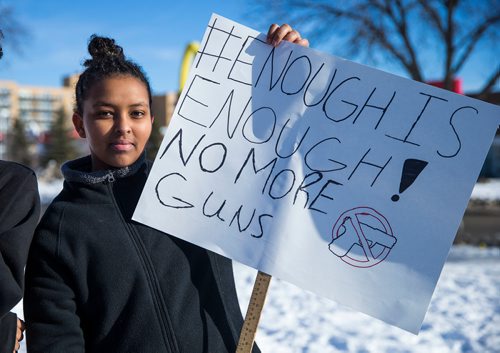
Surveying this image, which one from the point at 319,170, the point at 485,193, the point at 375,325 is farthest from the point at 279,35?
the point at 485,193

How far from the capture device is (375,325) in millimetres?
4125

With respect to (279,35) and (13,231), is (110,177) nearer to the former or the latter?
(13,231)

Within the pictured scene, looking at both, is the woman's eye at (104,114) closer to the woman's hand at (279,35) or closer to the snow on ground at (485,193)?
the woman's hand at (279,35)

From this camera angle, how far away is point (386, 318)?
1549mm

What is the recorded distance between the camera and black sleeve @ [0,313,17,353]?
1.42 meters

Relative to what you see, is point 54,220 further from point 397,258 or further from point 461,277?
point 461,277

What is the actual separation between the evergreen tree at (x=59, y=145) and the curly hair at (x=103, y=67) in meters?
39.0

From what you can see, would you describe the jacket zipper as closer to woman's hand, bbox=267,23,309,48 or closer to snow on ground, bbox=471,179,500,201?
woman's hand, bbox=267,23,309,48

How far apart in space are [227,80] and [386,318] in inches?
35.1

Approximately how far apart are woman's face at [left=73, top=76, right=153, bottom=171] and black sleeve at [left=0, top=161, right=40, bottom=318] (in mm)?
221

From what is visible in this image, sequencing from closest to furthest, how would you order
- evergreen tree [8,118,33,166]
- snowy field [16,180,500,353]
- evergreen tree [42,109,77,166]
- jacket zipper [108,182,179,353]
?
jacket zipper [108,182,179,353]
snowy field [16,180,500,353]
evergreen tree [42,109,77,166]
evergreen tree [8,118,33,166]

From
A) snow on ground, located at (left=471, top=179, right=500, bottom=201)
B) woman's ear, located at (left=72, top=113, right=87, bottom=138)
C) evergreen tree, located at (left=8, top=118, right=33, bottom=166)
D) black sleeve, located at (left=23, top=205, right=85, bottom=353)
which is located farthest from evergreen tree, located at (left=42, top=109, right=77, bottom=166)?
black sleeve, located at (left=23, top=205, right=85, bottom=353)

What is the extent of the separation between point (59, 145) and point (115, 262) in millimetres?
41050

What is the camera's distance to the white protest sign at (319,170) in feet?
5.11
